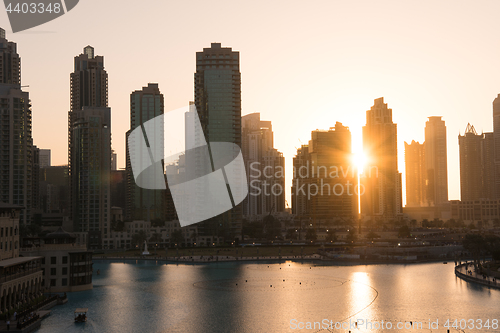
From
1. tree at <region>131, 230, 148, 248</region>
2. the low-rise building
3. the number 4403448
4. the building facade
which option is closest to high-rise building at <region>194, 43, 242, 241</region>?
tree at <region>131, 230, 148, 248</region>

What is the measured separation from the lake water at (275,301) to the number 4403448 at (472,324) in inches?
7.9

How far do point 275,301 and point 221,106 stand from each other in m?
123

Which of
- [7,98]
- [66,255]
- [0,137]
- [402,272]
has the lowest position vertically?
[402,272]

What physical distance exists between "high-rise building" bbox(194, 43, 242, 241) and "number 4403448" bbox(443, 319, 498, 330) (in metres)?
128

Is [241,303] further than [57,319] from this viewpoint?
Yes

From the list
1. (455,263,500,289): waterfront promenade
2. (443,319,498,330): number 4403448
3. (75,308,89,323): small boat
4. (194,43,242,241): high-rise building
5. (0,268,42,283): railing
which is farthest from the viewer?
(194,43,242,241): high-rise building

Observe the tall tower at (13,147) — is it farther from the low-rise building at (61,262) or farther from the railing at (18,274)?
the railing at (18,274)

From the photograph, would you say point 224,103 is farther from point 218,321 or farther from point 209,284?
point 218,321

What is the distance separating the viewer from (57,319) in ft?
192

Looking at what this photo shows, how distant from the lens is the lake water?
5662 centimetres

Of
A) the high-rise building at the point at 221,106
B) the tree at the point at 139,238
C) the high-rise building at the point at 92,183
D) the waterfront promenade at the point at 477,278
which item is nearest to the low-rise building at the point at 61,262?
the waterfront promenade at the point at 477,278

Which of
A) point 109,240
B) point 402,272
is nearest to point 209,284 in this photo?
point 402,272

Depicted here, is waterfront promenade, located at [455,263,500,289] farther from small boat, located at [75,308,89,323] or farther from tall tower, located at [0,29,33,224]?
tall tower, located at [0,29,33,224]

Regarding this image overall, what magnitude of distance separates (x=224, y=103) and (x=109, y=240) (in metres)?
59.2
